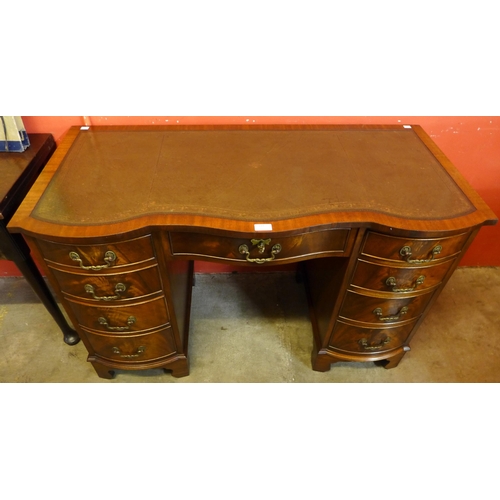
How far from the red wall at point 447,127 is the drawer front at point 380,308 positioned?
68 centimetres

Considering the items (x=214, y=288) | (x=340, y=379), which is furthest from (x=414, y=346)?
(x=214, y=288)

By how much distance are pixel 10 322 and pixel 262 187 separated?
1359 millimetres

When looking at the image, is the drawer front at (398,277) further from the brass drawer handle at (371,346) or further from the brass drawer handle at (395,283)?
the brass drawer handle at (371,346)

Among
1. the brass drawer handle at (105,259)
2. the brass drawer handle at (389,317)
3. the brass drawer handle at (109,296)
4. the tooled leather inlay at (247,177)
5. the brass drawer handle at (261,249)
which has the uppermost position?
the tooled leather inlay at (247,177)

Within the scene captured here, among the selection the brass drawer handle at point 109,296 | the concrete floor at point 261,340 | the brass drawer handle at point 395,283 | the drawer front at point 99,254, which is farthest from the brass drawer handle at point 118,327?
the brass drawer handle at point 395,283

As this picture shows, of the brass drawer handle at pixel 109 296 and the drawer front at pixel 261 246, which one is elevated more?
the drawer front at pixel 261 246

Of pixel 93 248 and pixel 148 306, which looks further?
pixel 148 306

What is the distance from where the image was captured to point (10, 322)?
1.63 m

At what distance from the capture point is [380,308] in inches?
46.6

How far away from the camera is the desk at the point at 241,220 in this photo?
3.08 ft

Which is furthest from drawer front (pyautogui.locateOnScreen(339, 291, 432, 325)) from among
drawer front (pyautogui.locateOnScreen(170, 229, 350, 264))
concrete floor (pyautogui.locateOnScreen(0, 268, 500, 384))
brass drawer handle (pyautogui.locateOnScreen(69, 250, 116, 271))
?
brass drawer handle (pyautogui.locateOnScreen(69, 250, 116, 271))

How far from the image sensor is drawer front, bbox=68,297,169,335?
1128 millimetres

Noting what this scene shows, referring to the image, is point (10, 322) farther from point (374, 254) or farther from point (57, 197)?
point (374, 254)

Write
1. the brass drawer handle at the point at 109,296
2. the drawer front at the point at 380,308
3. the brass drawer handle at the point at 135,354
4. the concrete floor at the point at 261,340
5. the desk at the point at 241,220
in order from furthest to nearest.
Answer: the concrete floor at the point at 261,340, the brass drawer handle at the point at 135,354, the drawer front at the point at 380,308, the brass drawer handle at the point at 109,296, the desk at the point at 241,220
